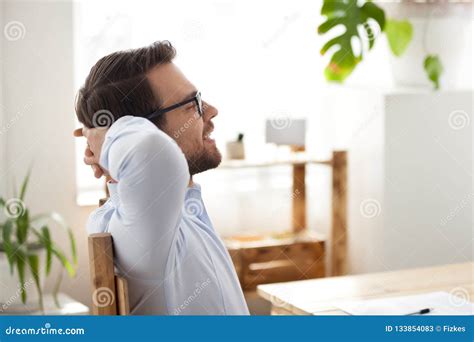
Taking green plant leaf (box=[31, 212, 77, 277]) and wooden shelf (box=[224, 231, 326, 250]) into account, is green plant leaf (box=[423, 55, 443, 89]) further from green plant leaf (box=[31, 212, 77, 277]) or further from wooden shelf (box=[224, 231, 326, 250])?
green plant leaf (box=[31, 212, 77, 277])

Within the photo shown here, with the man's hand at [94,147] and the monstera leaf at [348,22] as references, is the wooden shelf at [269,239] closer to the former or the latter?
the monstera leaf at [348,22]

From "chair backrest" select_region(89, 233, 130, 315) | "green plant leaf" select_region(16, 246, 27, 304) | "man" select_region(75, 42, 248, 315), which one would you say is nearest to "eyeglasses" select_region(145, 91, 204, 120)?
"man" select_region(75, 42, 248, 315)

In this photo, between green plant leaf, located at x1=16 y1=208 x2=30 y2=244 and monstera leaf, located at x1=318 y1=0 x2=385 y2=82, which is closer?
green plant leaf, located at x1=16 y1=208 x2=30 y2=244

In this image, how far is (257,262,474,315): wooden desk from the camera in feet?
2.95

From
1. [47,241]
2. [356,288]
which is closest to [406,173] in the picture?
[356,288]

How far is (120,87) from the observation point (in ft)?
2.39

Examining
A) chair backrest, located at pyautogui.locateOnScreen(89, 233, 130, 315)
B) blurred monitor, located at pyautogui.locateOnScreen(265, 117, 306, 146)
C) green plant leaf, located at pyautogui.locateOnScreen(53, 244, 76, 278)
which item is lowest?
green plant leaf, located at pyautogui.locateOnScreen(53, 244, 76, 278)

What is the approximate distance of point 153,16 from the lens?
0.98 m

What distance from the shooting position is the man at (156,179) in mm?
603

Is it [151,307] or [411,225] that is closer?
[151,307]

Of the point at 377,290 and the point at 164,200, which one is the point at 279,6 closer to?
the point at 377,290

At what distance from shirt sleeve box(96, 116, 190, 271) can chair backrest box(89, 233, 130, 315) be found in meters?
0.01
